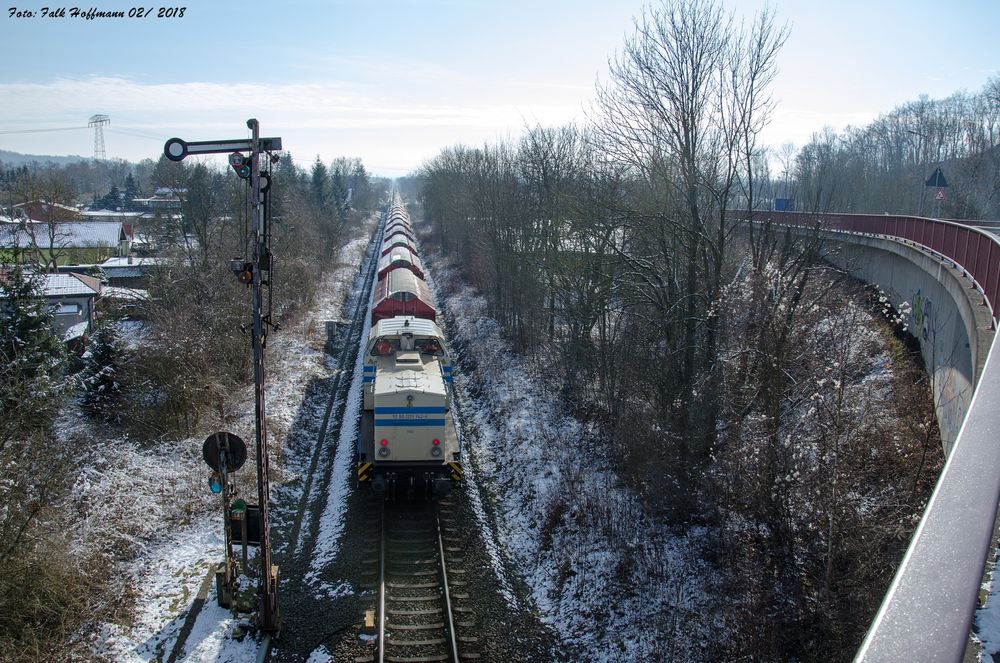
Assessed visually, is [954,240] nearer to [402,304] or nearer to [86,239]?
[402,304]

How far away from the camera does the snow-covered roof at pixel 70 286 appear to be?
3331 centimetres

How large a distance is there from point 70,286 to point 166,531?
26.9 metres

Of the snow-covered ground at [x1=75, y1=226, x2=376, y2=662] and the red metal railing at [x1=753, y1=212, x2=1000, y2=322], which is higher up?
the red metal railing at [x1=753, y1=212, x2=1000, y2=322]

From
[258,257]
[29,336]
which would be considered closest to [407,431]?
[258,257]

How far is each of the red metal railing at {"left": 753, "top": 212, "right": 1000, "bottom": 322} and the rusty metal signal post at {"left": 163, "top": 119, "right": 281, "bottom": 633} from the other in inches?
406

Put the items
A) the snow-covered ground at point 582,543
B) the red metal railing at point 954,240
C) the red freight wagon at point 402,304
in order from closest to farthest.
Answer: the red metal railing at point 954,240
the snow-covered ground at point 582,543
the red freight wagon at point 402,304

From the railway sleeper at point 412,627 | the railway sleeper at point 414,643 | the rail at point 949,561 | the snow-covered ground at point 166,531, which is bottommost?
the railway sleeper at point 414,643

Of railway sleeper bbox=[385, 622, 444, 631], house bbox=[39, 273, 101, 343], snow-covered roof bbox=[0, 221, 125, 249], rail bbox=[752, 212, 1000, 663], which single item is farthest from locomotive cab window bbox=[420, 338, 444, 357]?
snow-covered roof bbox=[0, 221, 125, 249]

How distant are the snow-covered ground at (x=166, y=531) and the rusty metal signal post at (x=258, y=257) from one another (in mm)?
947

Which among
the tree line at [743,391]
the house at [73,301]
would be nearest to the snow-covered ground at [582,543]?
the tree line at [743,391]

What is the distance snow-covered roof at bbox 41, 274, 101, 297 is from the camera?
33.3m

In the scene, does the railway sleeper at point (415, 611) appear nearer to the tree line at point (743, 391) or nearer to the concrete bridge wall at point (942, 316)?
the tree line at point (743, 391)

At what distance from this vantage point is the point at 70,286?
3453cm

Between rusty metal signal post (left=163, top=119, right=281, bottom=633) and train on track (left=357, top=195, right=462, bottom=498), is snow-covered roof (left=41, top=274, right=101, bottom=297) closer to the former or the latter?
train on track (left=357, top=195, right=462, bottom=498)
